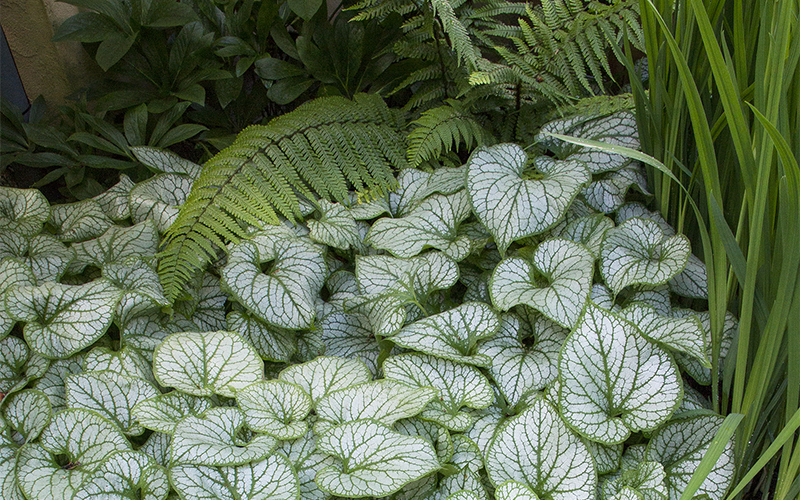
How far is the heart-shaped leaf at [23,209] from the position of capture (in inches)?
57.9

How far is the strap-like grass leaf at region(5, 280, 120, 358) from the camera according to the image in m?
1.17

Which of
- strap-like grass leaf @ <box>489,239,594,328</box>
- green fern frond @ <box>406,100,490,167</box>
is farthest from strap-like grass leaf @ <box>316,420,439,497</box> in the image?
green fern frond @ <box>406,100,490,167</box>

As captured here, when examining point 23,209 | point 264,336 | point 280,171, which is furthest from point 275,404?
point 23,209

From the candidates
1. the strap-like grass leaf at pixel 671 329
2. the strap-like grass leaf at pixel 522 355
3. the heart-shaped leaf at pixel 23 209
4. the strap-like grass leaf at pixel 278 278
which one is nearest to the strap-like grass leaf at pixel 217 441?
the strap-like grass leaf at pixel 278 278

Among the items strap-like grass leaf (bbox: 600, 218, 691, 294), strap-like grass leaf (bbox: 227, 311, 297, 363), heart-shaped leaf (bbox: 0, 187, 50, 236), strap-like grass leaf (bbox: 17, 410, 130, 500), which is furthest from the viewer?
heart-shaped leaf (bbox: 0, 187, 50, 236)

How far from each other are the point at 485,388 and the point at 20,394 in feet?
3.02

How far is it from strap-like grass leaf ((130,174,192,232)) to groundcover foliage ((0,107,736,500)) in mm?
10

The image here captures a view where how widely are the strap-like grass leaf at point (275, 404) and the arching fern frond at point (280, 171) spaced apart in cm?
32

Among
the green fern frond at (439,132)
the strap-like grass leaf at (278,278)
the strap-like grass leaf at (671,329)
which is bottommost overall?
the strap-like grass leaf at (671,329)

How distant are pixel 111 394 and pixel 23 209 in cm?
71

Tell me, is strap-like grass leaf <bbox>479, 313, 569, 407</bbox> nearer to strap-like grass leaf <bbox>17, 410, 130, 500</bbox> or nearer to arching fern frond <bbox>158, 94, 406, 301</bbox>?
arching fern frond <bbox>158, 94, 406, 301</bbox>

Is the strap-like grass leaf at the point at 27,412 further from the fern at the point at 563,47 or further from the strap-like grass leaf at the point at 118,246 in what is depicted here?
the fern at the point at 563,47

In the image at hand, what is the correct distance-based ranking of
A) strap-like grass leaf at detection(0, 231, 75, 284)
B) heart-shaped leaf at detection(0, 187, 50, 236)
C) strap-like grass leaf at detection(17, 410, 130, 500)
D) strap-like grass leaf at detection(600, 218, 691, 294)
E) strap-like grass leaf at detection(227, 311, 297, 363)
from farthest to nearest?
heart-shaped leaf at detection(0, 187, 50, 236) < strap-like grass leaf at detection(0, 231, 75, 284) < strap-like grass leaf at detection(227, 311, 297, 363) < strap-like grass leaf at detection(600, 218, 691, 294) < strap-like grass leaf at detection(17, 410, 130, 500)

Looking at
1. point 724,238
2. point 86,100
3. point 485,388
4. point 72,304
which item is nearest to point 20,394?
point 72,304
